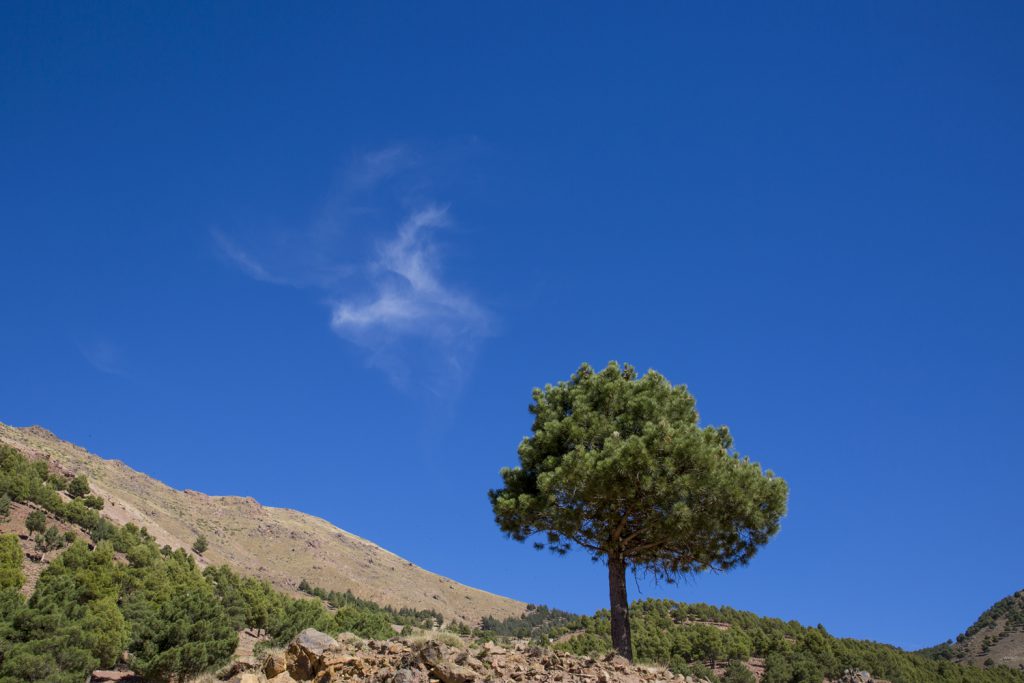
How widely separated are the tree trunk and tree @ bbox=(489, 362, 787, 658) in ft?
0.07

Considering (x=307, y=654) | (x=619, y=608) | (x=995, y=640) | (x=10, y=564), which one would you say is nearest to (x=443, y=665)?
(x=307, y=654)

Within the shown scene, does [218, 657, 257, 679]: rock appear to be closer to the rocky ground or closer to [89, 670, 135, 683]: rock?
the rocky ground

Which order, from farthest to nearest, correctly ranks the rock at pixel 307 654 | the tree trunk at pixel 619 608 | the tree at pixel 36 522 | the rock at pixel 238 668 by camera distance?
the tree at pixel 36 522 < the tree trunk at pixel 619 608 < the rock at pixel 238 668 < the rock at pixel 307 654

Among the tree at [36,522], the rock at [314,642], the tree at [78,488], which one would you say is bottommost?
the rock at [314,642]

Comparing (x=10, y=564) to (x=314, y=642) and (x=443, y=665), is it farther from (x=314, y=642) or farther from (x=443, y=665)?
(x=443, y=665)

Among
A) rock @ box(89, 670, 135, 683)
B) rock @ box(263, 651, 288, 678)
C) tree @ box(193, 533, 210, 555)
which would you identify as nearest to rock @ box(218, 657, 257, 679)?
rock @ box(263, 651, 288, 678)

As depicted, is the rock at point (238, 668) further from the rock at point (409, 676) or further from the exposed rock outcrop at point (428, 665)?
the rock at point (409, 676)

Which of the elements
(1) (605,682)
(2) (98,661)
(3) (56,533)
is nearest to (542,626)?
(3) (56,533)

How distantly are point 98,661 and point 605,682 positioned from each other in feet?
80.9

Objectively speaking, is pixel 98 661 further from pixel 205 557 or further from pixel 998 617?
pixel 998 617

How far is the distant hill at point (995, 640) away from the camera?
70.2 metres

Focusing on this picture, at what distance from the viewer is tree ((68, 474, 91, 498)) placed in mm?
52750

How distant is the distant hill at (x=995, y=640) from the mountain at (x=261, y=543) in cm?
5484

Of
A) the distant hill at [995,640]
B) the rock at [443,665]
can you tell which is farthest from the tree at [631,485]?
the distant hill at [995,640]
